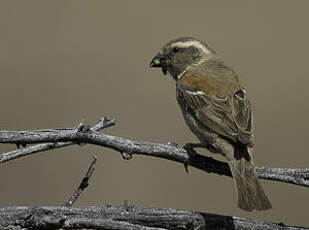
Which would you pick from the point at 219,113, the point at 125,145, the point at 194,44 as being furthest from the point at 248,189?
the point at 194,44

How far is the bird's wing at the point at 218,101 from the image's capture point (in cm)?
553

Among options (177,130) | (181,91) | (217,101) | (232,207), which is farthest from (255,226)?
(177,130)

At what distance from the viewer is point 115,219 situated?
3.91m

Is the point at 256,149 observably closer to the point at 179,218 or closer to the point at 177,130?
the point at 177,130

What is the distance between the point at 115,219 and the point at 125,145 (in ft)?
1.76

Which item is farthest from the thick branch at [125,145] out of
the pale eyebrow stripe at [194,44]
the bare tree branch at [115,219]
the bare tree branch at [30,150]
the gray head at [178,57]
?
the pale eyebrow stripe at [194,44]

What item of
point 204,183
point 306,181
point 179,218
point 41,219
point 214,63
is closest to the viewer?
point 41,219

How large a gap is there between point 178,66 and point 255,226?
3.28 m

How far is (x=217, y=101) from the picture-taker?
19.4ft

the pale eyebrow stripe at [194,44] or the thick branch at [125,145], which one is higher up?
the pale eyebrow stripe at [194,44]

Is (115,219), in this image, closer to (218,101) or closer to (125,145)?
(125,145)

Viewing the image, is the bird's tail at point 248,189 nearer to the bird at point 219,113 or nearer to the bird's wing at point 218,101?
the bird at point 219,113

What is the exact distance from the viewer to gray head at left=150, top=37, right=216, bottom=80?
7.08 meters

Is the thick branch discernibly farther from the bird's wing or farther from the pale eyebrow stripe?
the pale eyebrow stripe
